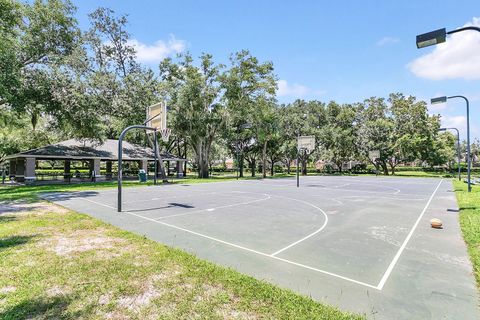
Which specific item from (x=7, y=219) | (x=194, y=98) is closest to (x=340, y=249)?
(x=7, y=219)

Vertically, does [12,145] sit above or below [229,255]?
above

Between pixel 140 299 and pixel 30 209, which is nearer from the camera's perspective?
pixel 140 299

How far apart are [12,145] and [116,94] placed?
65.5 ft

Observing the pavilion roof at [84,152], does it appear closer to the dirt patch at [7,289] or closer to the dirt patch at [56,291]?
the dirt patch at [7,289]

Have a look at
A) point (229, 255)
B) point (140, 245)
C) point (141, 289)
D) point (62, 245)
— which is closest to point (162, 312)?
point (141, 289)

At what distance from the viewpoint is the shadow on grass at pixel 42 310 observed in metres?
3.25

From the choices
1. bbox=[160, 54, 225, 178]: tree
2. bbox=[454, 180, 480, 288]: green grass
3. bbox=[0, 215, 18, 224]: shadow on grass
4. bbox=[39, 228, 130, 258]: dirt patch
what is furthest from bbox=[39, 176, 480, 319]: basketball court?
bbox=[160, 54, 225, 178]: tree

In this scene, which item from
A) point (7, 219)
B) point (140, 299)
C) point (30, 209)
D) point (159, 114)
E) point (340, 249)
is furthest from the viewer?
point (159, 114)

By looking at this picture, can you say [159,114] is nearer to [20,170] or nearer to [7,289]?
[7,289]

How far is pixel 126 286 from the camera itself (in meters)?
4.06

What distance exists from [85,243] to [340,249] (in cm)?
583

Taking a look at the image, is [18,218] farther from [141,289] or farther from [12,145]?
[12,145]

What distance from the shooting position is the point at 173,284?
164 inches

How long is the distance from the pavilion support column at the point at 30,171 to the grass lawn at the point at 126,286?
2201 cm
